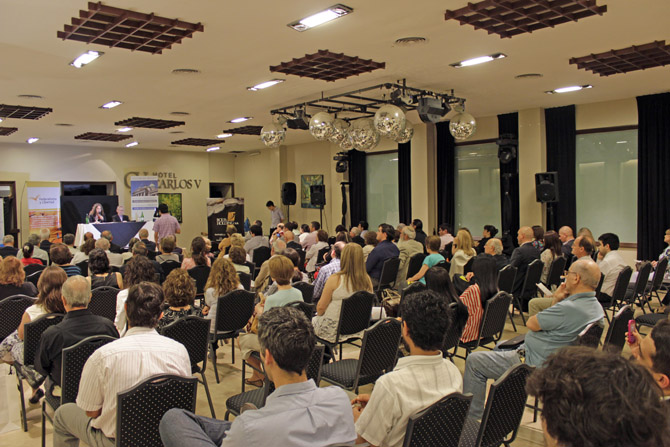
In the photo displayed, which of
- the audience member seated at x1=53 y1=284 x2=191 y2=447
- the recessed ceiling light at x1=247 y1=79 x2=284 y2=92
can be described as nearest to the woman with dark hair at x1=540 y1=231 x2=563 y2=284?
the recessed ceiling light at x1=247 y1=79 x2=284 y2=92

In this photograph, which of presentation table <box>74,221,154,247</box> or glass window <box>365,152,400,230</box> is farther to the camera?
glass window <box>365,152,400,230</box>

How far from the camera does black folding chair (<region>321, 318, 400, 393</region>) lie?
3.51m

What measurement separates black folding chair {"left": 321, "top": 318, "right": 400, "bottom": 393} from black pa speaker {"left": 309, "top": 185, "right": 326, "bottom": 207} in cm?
1078

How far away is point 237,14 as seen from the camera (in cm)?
461

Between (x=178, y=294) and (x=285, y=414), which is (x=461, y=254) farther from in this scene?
(x=285, y=414)

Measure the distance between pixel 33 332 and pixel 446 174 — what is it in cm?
989

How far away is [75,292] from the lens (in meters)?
3.13

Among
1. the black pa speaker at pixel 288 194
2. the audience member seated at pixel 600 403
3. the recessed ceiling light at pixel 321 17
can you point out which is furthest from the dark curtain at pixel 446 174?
the audience member seated at pixel 600 403

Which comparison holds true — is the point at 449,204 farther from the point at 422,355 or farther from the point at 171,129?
the point at 422,355

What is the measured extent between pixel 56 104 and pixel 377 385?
8.67 metres

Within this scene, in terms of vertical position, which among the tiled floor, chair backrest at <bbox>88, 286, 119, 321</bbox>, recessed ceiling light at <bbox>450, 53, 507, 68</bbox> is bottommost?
the tiled floor

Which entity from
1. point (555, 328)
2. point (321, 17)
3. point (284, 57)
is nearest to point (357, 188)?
point (284, 57)

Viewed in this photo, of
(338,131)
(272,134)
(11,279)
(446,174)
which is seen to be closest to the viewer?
(11,279)

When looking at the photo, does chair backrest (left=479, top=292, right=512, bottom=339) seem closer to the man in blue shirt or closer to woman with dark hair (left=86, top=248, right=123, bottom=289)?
the man in blue shirt
